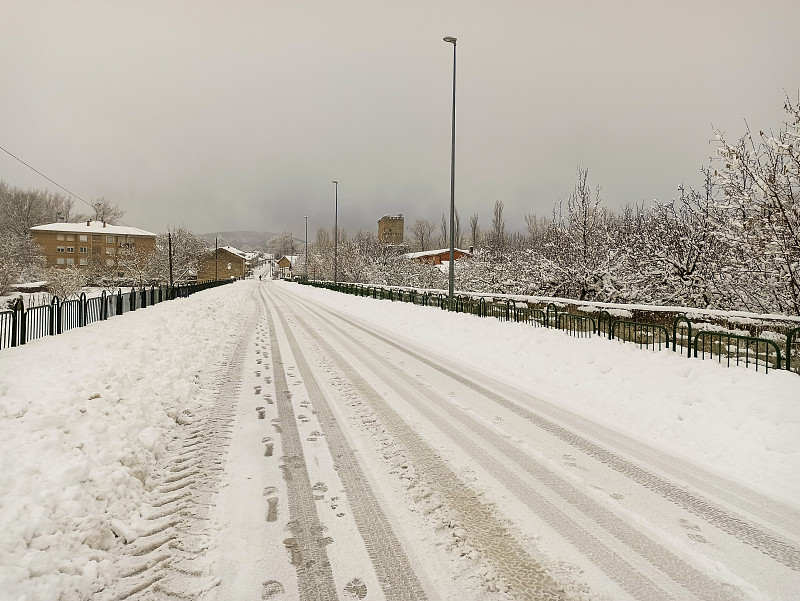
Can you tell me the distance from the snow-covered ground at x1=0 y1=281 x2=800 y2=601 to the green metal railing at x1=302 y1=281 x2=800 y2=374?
68 cm

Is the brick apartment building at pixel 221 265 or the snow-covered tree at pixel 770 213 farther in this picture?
the brick apartment building at pixel 221 265

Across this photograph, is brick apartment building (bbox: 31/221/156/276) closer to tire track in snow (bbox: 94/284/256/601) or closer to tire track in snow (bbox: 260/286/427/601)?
tire track in snow (bbox: 94/284/256/601)

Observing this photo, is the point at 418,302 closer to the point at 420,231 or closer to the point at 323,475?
the point at 323,475

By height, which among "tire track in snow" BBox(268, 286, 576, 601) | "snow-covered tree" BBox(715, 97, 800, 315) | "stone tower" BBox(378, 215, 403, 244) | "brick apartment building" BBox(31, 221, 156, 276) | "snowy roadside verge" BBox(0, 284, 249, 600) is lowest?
"tire track in snow" BBox(268, 286, 576, 601)

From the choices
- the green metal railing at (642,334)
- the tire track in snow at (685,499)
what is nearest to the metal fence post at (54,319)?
the tire track in snow at (685,499)

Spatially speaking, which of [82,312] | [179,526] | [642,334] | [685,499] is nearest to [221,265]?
[82,312]

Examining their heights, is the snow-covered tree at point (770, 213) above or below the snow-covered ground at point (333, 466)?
above

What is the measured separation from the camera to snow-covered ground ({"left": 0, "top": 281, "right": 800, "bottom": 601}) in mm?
2822

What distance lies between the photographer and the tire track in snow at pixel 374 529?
2.71 meters

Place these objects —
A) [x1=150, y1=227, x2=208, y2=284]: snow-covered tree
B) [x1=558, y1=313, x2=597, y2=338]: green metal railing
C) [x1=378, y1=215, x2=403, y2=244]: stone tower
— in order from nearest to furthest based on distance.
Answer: [x1=558, y1=313, x2=597, y2=338]: green metal railing, [x1=150, y1=227, x2=208, y2=284]: snow-covered tree, [x1=378, y1=215, x2=403, y2=244]: stone tower

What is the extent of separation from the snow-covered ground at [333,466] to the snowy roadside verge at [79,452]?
18mm

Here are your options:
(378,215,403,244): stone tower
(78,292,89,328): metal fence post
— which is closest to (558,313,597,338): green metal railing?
(78,292,89,328): metal fence post

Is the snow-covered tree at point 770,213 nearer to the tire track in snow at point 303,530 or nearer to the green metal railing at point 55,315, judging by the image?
the tire track in snow at point 303,530

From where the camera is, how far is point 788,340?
21.0ft
